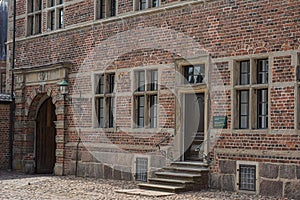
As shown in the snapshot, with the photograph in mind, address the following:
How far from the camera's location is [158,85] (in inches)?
646

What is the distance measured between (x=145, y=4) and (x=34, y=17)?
5.66 meters

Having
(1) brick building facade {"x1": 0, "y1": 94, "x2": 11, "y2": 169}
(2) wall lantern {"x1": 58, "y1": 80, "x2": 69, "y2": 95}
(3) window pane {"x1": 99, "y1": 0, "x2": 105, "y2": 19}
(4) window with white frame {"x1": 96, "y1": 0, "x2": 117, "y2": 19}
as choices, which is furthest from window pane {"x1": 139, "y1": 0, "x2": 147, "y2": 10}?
(1) brick building facade {"x1": 0, "y1": 94, "x2": 11, "y2": 169}

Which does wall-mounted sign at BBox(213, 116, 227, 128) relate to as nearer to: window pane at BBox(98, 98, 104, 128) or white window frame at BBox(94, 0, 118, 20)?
window pane at BBox(98, 98, 104, 128)

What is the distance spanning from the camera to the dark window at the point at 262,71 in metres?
13.9

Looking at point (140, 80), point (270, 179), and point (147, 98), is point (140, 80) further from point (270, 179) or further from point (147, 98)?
point (270, 179)

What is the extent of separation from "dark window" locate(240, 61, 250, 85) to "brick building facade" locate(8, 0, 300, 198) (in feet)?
0.08

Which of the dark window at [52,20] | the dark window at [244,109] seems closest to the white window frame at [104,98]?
the dark window at [52,20]

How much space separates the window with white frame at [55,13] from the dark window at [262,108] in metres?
8.59

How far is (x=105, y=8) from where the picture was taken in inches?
726

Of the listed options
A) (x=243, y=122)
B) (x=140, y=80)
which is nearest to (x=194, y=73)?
(x=243, y=122)

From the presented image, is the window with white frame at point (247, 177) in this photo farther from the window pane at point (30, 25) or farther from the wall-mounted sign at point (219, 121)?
the window pane at point (30, 25)

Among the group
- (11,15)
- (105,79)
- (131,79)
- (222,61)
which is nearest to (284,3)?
(222,61)

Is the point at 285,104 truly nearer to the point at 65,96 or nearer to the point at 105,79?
the point at 105,79

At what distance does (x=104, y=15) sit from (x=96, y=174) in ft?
16.2
